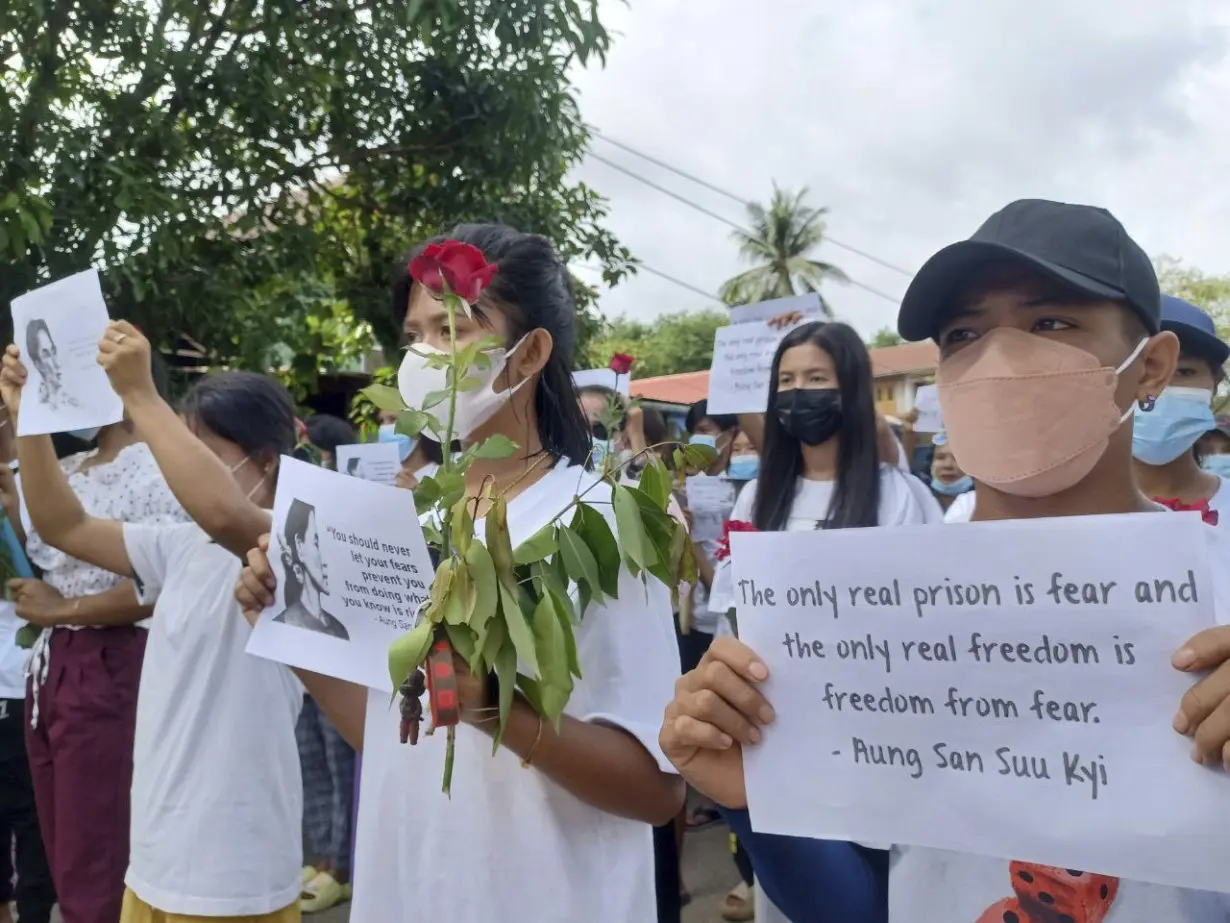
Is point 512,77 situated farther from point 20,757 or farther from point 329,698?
point 329,698

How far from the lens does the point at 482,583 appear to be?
104cm

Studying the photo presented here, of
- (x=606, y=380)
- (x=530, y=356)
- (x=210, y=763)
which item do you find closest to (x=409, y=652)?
(x=530, y=356)

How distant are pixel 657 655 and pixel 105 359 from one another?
136 cm

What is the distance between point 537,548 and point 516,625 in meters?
0.14

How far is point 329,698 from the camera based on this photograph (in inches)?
65.7

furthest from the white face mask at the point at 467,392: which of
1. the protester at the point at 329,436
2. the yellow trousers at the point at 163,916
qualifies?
the protester at the point at 329,436

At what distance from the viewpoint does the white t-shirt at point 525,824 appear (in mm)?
1337

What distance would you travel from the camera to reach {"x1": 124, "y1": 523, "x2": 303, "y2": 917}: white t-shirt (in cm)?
212

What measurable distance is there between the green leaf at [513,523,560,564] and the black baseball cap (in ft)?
1.69

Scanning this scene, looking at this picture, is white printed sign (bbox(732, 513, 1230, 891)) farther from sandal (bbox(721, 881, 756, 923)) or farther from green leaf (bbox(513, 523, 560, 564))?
sandal (bbox(721, 881, 756, 923))

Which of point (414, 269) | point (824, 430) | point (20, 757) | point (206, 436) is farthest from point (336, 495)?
point (20, 757)

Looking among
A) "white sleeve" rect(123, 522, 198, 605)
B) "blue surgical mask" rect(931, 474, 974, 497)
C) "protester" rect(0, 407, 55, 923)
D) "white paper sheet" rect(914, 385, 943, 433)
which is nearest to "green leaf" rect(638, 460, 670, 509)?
"white sleeve" rect(123, 522, 198, 605)

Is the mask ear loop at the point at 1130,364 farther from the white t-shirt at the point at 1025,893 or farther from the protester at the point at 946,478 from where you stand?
the protester at the point at 946,478

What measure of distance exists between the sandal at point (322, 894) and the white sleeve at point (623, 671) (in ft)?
11.0
